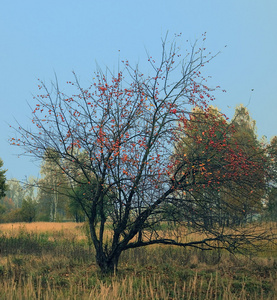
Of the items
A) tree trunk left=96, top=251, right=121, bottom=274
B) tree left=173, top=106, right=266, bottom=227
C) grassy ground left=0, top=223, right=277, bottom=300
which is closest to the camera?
tree left=173, top=106, right=266, bottom=227

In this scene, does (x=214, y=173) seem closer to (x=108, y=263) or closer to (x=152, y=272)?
(x=152, y=272)

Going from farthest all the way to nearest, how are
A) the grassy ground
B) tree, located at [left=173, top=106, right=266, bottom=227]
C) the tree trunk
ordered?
the tree trunk
the grassy ground
tree, located at [left=173, top=106, right=266, bottom=227]

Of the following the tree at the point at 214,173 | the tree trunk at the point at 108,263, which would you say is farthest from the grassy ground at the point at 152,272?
the tree at the point at 214,173

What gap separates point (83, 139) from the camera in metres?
9.27

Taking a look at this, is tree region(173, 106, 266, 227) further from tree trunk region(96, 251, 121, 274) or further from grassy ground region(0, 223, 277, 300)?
tree trunk region(96, 251, 121, 274)

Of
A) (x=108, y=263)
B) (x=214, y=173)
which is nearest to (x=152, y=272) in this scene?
(x=108, y=263)

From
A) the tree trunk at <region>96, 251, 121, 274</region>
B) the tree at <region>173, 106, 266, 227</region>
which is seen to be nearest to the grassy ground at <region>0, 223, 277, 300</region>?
the tree trunk at <region>96, 251, 121, 274</region>

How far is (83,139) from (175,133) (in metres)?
2.39

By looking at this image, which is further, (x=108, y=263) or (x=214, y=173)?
(x=108, y=263)

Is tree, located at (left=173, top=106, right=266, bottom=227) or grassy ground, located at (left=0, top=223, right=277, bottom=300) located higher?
tree, located at (left=173, top=106, right=266, bottom=227)

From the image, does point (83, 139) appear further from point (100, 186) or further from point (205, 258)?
point (205, 258)

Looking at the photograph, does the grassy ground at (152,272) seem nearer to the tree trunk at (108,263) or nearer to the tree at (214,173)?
the tree trunk at (108,263)

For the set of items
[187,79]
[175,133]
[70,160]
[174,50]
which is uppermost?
[174,50]

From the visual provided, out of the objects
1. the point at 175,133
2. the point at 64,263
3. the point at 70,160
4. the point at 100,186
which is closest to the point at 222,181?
the point at 175,133
